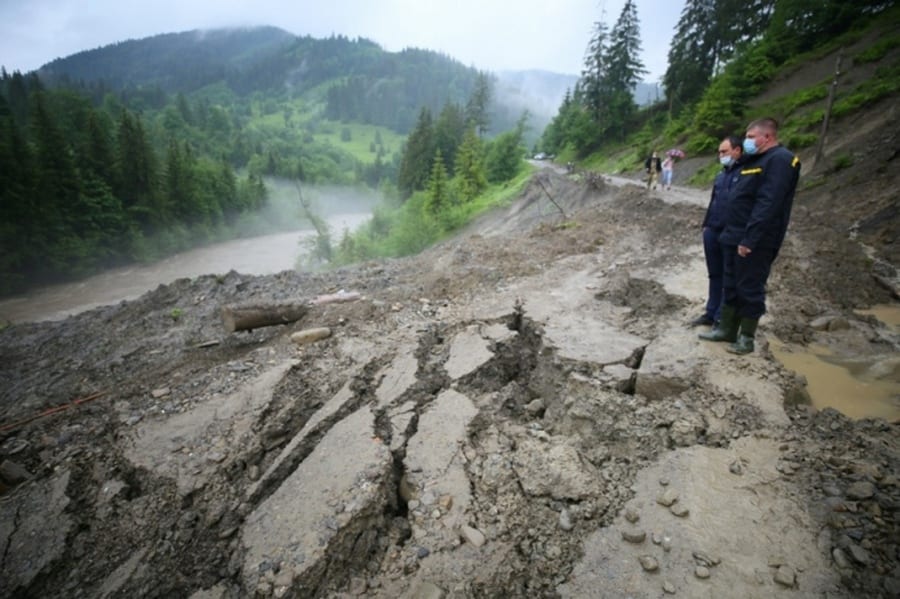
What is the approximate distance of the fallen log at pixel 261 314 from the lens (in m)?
5.83

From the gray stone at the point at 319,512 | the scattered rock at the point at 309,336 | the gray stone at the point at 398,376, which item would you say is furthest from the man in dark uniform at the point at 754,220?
the scattered rock at the point at 309,336

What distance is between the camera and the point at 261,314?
5957 mm

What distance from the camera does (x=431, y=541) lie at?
2402 mm

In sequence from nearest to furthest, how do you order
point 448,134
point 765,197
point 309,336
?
1. point 765,197
2. point 309,336
3. point 448,134

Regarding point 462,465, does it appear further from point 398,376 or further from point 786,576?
point 786,576

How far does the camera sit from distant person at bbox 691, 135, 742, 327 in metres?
3.76

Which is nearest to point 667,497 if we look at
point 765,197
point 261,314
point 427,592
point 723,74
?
point 427,592

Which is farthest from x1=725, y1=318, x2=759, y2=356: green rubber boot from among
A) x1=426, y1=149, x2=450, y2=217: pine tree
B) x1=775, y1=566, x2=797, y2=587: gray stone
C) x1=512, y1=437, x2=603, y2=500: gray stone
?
x1=426, y1=149, x2=450, y2=217: pine tree

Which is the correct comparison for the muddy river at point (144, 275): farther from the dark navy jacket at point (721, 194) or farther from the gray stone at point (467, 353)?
the dark navy jacket at point (721, 194)

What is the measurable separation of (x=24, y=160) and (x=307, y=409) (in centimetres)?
3250

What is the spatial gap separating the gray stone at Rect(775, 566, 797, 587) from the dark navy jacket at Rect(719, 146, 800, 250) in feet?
8.12

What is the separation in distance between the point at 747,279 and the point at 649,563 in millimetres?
2734

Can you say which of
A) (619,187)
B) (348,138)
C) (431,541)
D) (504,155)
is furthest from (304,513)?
(348,138)

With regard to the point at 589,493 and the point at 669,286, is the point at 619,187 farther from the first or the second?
the point at 589,493
